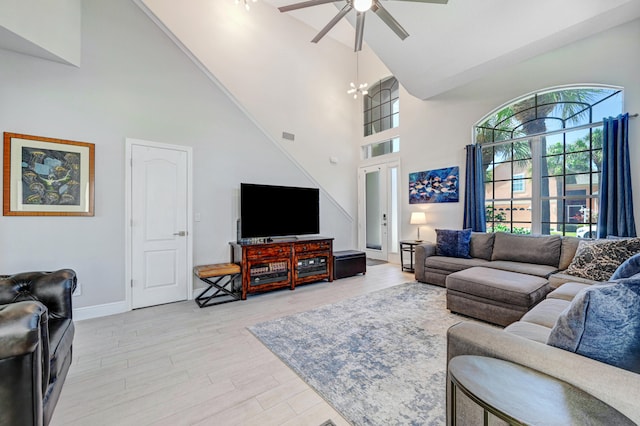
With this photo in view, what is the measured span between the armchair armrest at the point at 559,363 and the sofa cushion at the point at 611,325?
70 mm

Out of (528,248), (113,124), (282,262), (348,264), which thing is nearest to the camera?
(113,124)

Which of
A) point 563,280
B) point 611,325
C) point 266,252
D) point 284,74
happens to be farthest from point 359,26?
point 563,280

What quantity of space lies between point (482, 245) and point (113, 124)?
5.37 meters

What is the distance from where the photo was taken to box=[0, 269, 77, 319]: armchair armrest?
186 cm

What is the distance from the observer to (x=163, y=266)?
3.65 m

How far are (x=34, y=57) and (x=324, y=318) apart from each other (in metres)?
4.16

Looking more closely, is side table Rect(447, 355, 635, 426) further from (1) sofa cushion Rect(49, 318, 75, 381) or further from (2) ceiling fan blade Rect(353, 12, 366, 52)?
(2) ceiling fan blade Rect(353, 12, 366, 52)

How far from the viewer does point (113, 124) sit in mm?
3314

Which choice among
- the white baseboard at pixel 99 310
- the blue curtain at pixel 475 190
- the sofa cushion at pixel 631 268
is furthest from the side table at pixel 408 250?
the white baseboard at pixel 99 310

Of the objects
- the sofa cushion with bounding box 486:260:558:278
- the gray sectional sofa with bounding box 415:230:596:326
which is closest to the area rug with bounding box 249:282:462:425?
the gray sectional sofa with bounding box 415:230:596:326

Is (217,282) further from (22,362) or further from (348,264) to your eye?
(22,362)

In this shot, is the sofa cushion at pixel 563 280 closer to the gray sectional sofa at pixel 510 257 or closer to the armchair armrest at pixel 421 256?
the gray sectional sofa at pixel 510 257

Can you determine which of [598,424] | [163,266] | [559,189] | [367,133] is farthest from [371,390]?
[367,133]

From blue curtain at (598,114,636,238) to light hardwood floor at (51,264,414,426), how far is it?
13.0 ft
